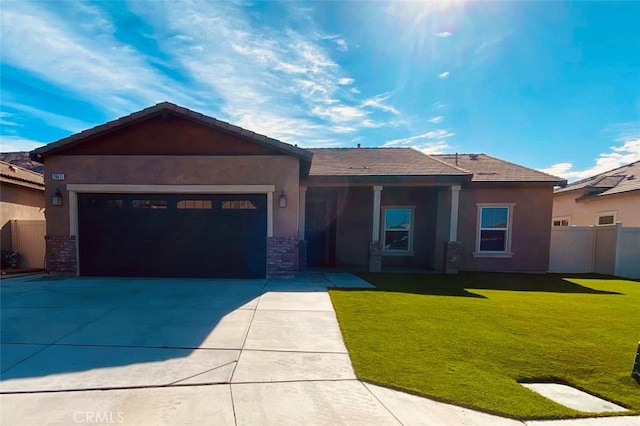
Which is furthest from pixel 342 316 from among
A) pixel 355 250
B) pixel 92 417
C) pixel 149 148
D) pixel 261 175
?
pixel 149 148

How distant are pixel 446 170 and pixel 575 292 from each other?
16.6ft

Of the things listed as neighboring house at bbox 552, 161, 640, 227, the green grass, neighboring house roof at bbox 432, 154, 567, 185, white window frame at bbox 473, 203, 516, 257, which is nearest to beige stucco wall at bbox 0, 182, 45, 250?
the green grass

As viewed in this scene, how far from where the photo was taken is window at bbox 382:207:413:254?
39.5ft

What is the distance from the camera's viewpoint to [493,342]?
A: 4.48 m

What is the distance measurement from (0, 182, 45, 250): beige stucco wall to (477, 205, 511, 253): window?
56.7ft

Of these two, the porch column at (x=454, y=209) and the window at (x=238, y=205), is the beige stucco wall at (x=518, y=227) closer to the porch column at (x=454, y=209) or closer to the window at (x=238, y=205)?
the porch column at (x=454, y=209)

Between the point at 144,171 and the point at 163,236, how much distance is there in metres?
2.00

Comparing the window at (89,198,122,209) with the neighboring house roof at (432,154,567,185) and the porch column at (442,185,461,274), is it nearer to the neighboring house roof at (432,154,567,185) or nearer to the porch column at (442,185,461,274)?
the porch column at (442,185,461,274)

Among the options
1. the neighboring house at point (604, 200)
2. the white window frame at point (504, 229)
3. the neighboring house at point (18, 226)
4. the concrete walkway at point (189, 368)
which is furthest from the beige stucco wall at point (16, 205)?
the neighboring house at point (604, 200)

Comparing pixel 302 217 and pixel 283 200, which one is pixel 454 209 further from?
pixel 283 200

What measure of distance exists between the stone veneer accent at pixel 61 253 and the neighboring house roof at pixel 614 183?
67.8 ft

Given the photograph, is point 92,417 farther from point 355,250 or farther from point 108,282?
point 355,250

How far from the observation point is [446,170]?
1057 centimetres

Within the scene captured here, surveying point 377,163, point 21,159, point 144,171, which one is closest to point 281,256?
point 144,171
